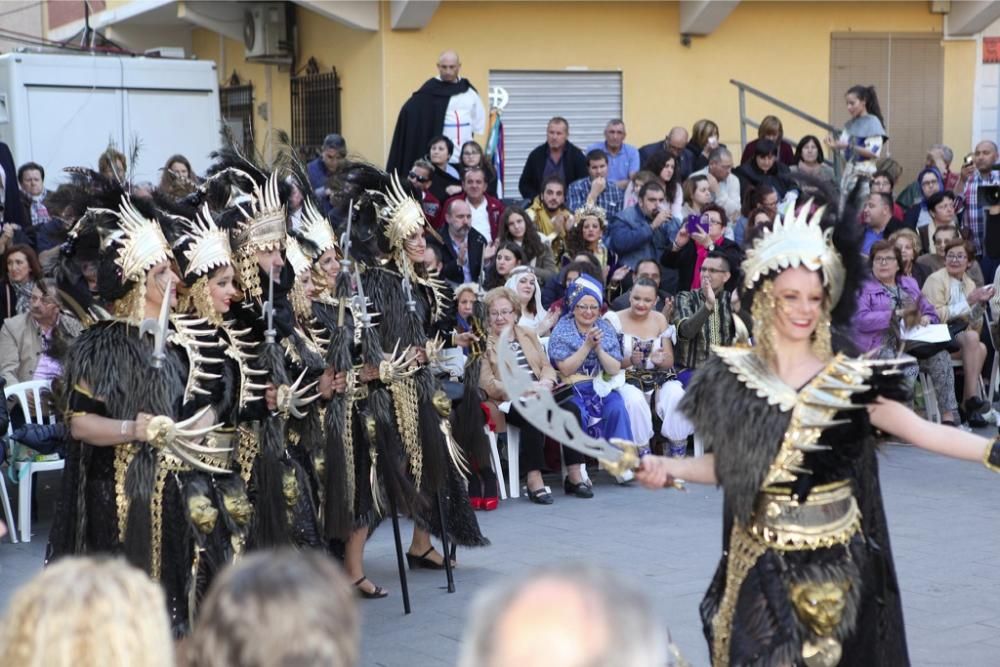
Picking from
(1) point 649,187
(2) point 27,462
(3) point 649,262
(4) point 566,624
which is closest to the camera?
(4) point 566,624

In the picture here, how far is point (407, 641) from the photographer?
6.54 meters

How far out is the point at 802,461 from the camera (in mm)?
4504

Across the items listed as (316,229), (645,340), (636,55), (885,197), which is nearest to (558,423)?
(316,229)

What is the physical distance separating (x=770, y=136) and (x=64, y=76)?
663 cm

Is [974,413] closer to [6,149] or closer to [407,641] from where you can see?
[407,641]

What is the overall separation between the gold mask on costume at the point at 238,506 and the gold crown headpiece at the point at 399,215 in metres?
2.15

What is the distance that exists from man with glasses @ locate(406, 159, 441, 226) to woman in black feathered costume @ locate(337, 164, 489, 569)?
3.46 meters

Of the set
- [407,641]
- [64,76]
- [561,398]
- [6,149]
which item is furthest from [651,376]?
[64,76]

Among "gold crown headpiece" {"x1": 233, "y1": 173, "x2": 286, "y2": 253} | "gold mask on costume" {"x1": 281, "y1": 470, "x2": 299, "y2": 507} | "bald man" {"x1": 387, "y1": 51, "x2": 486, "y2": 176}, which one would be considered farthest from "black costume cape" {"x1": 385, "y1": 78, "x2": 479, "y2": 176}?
"gold mask on costume" {"x1": 281, "y1": 470, "x2": 299, "y2": 507}

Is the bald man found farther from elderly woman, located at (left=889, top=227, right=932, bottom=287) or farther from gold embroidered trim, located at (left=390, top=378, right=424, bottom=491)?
gold embroidered trim, located at (left=390, top=378, right=424, bottom=491)

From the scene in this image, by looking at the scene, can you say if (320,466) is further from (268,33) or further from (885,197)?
(268,33)

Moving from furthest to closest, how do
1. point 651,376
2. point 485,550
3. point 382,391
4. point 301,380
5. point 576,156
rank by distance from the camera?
1. point 576,156
2. point 651,376
3. point 485,550
4. point 382,391
5. point 301,380

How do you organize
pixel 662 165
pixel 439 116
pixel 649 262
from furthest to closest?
pixel 439 116, pixel 662 165, pixel 649 262

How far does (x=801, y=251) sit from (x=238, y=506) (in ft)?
7.72
